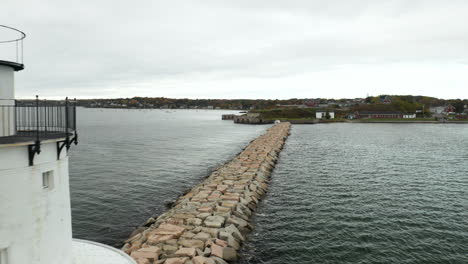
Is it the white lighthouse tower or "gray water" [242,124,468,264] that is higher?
the white lighthouse tower

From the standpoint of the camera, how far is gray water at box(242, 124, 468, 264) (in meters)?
14.2

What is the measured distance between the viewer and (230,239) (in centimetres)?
1411

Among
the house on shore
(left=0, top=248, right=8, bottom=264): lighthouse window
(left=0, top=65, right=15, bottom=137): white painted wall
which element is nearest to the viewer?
(left=0, top=248, right=8, bottom=264): lighthouse window

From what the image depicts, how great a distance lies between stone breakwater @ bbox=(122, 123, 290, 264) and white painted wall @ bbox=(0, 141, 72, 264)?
4.82m

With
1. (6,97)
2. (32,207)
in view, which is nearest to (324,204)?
(32,207)

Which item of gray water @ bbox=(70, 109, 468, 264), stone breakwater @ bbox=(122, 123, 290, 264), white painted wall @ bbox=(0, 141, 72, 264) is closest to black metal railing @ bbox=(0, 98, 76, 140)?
white painted wall @ bbox=(0, 141, 72, 264)

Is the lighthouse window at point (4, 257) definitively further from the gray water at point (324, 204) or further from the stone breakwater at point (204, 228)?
the gray water at point (324, 204)

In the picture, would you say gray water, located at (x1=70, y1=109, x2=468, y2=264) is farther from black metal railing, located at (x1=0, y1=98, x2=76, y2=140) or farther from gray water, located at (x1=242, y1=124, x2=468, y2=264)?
black metal railing, located at (x1=0, y1=98, x2=76, y2=140)

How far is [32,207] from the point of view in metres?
6.80

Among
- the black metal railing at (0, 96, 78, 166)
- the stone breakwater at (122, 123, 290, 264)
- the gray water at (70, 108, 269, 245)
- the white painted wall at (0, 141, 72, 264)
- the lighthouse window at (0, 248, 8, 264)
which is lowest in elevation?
the gray water at (70, 108, 269, 245)

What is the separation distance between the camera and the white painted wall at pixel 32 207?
20.9ft

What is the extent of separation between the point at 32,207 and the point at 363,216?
53.5 ft

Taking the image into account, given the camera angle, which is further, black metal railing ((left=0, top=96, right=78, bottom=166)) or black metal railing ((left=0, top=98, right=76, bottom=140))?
black metal railing ((left=0, top=98, right=76, bottom=140))

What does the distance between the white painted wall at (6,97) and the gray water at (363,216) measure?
375 inches
